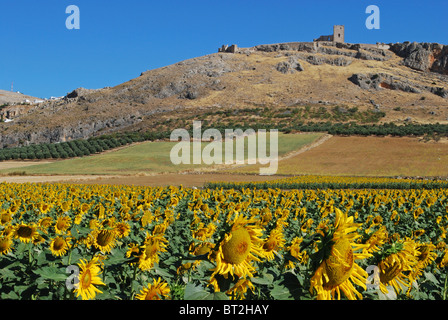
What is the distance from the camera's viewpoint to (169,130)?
91250 mm

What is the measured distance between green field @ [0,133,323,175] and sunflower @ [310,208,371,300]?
48.7 meters

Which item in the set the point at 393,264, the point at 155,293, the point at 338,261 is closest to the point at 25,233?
the point at 155,293

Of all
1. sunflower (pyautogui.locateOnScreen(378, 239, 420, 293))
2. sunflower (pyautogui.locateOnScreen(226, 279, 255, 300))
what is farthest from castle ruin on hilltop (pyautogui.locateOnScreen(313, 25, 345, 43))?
sunflower (pyautogui.locateOnScreen(226, 279, 255, 300))

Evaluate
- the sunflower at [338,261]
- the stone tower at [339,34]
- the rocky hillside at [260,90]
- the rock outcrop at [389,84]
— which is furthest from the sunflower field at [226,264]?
the stone tower at [339,34]

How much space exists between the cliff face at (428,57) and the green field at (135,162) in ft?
297

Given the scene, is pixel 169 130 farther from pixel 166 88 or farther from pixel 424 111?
pixel 424 111

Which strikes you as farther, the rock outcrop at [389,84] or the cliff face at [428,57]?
the cliff face at [428,57]

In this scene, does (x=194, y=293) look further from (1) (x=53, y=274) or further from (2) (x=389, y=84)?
(2) (x=389, y=84)

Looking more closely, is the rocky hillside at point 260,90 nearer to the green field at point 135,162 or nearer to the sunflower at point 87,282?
the green field at point 135,162

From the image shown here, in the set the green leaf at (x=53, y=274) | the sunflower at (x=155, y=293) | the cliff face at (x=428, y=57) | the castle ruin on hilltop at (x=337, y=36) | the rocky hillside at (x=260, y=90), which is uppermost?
the castle ruin on hilltop at (x=337, y=36)

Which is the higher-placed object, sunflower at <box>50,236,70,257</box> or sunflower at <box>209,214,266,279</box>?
sunflower at <box>209,214,266,279</box>

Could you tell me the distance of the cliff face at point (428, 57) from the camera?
143250 millimetres

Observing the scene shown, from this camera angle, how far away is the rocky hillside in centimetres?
10525

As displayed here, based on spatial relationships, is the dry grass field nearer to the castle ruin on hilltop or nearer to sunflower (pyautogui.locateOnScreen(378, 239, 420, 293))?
sunflower (pyautogui.locateOnScreen(378, 239, 420, 293))
